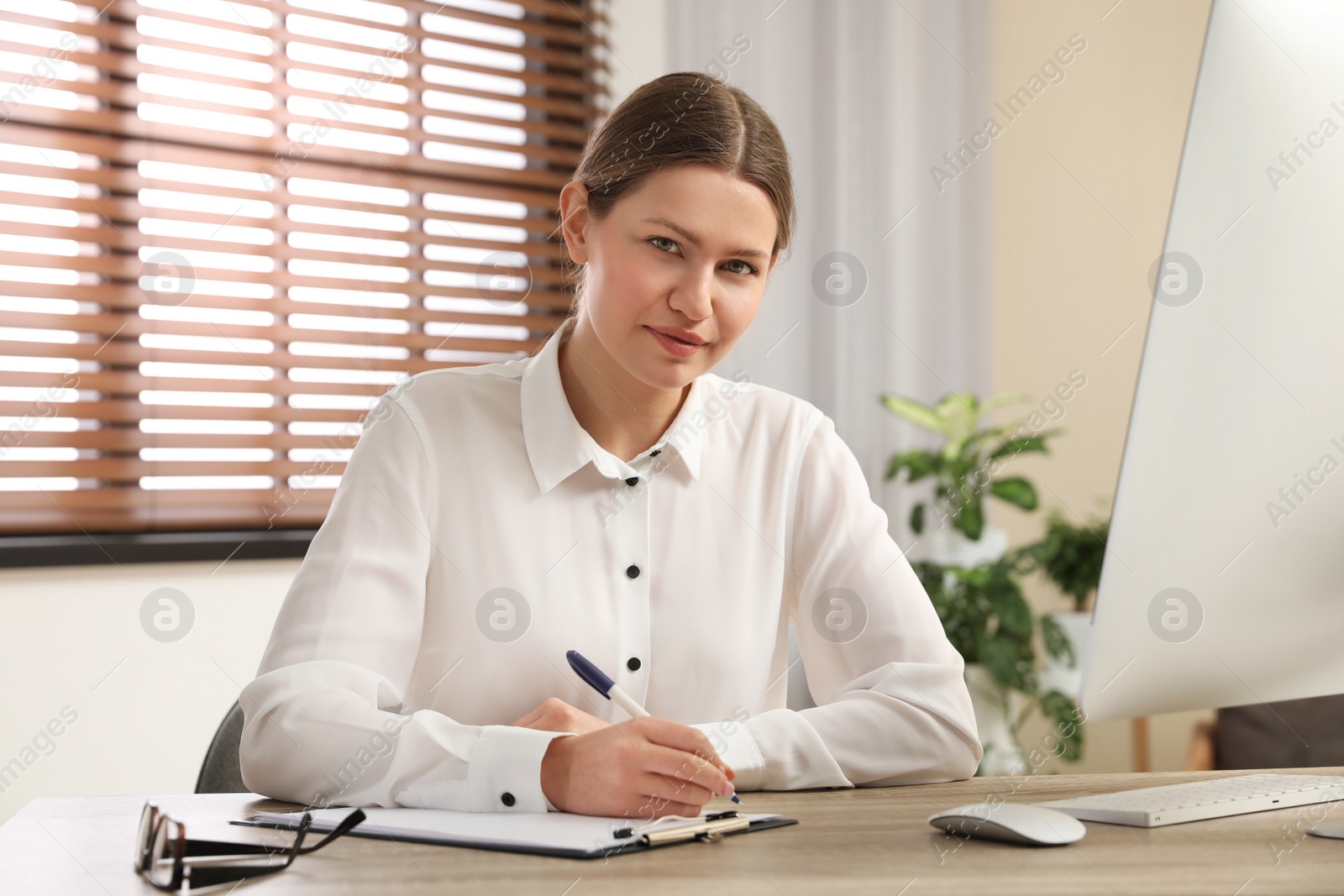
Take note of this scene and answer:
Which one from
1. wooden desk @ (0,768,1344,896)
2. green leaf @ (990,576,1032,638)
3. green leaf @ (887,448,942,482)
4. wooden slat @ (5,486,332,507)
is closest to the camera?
wooden desk @ (0,768,1344,896)

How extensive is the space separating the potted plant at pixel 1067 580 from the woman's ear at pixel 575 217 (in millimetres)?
1917

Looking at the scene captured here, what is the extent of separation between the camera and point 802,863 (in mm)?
738

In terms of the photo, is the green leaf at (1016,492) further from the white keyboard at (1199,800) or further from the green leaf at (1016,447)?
the white keyboard at (1199,800)

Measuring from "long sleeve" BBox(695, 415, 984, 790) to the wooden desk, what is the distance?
146mm

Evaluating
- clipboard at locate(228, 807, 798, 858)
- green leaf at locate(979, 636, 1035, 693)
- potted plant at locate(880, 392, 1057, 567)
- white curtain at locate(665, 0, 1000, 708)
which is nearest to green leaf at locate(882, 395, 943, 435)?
potted plant at locate(880, 392, 1057, 567)

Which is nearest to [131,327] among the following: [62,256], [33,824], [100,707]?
[62,256]

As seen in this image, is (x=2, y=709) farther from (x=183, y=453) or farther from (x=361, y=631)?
(x=361, y=631)

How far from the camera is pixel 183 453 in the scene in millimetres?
2223

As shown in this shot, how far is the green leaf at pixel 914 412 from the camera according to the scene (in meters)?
2.91

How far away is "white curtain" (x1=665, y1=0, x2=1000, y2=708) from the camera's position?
2.90m

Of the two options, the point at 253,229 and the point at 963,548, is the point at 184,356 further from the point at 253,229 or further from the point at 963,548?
the point at 963,548

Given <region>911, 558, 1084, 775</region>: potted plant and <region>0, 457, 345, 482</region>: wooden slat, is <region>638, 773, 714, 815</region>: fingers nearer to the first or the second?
<region>0, 457, 345, 482</region>: wooden slat

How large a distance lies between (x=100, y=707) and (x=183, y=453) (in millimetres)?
→ 514

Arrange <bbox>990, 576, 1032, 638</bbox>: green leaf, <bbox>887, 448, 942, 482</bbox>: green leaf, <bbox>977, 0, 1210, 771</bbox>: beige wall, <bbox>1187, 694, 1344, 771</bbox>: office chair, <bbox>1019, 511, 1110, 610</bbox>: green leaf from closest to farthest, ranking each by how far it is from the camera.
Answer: <bbox>1187, 694, 1344, 771</bbox>: office chair, <bbox>990, 576, 1032, 638</bbox>: green leaf, <bbox>887, 448, 942, 482</bbox>: green leaf, <bbox>1019, 511, 1110, 610</bbox>: green leaf, <bbox>977, 0, 1210, 771</bbox>: beige wall
